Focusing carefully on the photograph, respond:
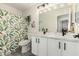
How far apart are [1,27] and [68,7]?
102 centimetres

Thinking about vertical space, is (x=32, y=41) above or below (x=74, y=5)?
below

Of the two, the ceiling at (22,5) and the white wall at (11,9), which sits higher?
the ceiling at (22,5)

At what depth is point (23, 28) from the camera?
177 centimetres

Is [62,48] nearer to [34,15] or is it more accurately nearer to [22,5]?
[34,15]

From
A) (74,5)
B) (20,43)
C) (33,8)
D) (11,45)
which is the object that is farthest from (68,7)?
(11,45)

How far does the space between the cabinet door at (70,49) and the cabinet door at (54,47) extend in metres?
0.07

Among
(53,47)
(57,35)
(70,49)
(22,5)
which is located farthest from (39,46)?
(22,5)

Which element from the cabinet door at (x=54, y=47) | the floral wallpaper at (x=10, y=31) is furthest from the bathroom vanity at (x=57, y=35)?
the floral wallpaper at (x=10, y=31)

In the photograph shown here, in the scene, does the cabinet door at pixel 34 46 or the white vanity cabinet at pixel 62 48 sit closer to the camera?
the white vanity cabinet at pixel 62 48

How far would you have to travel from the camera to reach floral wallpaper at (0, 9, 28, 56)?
172 centimetres

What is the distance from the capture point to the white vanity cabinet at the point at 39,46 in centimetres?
179

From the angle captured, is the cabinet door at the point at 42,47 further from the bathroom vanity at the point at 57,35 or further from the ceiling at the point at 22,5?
the ceiling at the point at 22,5

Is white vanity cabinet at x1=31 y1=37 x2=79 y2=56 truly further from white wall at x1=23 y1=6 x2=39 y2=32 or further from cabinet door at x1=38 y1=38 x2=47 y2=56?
white wall at x1=23 y1=6 x2=39 y2=32

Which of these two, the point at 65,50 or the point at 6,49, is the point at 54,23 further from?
the point at 6,49
